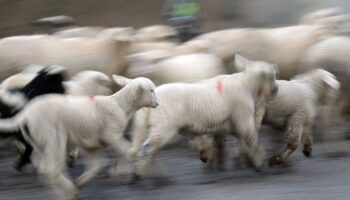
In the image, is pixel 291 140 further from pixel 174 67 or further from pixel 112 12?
pixel 112 12

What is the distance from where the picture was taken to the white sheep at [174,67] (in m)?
10.5

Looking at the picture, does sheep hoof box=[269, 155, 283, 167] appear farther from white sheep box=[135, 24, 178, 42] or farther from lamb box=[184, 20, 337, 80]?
white sheep box=[135, 24, 178, 42]

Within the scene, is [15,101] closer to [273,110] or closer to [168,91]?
[168,91]

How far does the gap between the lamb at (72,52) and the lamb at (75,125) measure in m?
3.22

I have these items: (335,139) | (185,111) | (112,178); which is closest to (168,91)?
(185,111)

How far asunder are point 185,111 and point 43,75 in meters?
1.47

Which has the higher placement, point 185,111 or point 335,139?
point 185,111

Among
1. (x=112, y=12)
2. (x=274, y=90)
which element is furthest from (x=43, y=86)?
(x=112, y=12)

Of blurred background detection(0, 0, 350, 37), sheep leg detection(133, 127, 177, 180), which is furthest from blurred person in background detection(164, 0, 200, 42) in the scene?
sheep leg detection(133, 127, 177, 180)

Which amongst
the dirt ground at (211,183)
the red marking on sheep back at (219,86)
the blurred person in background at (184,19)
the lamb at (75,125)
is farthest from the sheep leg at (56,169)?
the blurred person in background at (184,19)

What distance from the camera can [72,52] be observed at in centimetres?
1235

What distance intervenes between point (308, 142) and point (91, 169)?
271 centimetres

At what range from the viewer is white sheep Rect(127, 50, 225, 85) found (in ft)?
34.5

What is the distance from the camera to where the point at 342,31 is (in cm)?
1305
